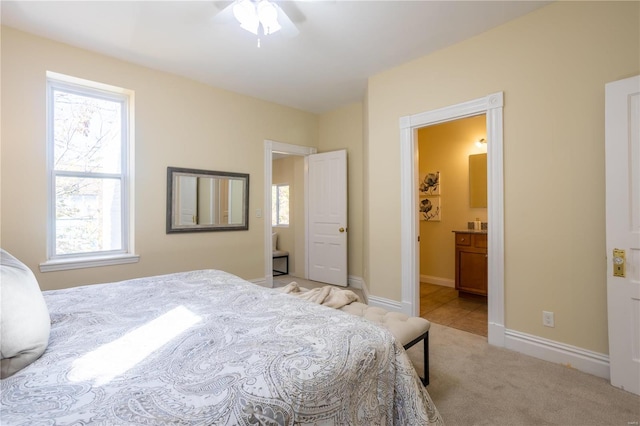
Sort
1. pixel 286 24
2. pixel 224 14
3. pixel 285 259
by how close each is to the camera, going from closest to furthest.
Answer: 1. pixel 224 14
2. pixel 286 24
3. pixel 285 259

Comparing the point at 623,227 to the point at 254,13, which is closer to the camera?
the point at 623,227

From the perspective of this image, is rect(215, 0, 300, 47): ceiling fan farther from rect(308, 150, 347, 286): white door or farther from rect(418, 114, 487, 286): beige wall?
rect(418, 114, 487, 286): beige wall

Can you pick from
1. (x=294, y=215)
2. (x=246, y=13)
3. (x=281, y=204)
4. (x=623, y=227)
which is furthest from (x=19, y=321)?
(x=281, y=204)

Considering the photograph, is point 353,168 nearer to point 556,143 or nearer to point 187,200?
point 187,200

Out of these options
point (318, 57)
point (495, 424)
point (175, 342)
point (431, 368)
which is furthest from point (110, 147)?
point (495, 424)

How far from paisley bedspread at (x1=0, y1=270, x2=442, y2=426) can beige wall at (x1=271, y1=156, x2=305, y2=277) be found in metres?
3.73

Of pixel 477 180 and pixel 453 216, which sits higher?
pixel 477 180

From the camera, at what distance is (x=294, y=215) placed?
556 centimetres

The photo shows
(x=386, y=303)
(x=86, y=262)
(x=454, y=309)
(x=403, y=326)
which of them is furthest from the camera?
(x=454, y=309)

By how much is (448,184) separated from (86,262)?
4.85 metres

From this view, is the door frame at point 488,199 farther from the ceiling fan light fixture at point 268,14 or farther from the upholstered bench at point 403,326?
the ceiling fan light fixture at point 268,14

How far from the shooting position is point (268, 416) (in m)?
0.82

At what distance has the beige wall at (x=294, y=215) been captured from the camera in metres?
5.30

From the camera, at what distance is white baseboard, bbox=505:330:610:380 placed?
2.10 metres
